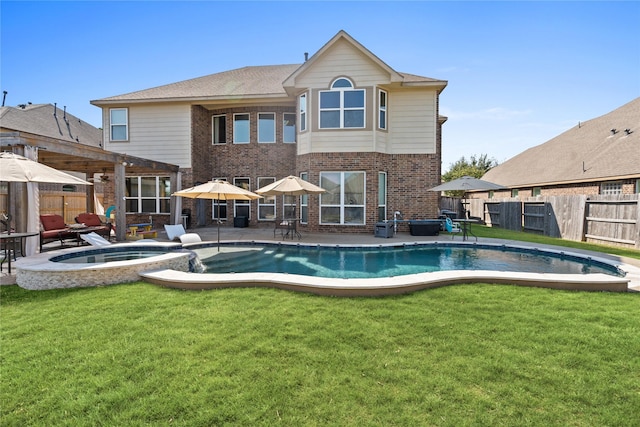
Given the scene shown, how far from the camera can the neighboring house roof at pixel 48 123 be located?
2162 centimetres

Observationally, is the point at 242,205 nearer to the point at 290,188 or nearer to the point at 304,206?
the point at 304,206

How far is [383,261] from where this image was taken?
31.0ft

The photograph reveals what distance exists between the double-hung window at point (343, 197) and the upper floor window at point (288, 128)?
Result: 13.5 feet

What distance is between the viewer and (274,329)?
4.06m

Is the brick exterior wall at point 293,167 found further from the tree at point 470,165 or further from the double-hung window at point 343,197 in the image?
the tree at point 470,165

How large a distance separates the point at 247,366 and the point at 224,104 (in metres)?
16.8

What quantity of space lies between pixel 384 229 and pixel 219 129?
38.2 ft

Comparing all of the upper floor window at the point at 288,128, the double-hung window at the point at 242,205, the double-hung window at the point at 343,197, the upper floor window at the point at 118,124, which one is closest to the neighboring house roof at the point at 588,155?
the double-hung window at the point at 343,197

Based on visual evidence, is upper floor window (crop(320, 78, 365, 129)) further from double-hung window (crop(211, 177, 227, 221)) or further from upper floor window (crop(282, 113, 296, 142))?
double-hung window (crop(211, 177, 227, 221))

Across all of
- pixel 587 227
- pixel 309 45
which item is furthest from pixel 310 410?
pixel 309 45

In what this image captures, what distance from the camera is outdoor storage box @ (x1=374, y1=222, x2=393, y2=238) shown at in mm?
13479

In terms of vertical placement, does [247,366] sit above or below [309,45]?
below

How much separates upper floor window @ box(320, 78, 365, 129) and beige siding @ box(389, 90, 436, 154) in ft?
6.18

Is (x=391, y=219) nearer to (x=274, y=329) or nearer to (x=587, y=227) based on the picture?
(x=587, y=227)
